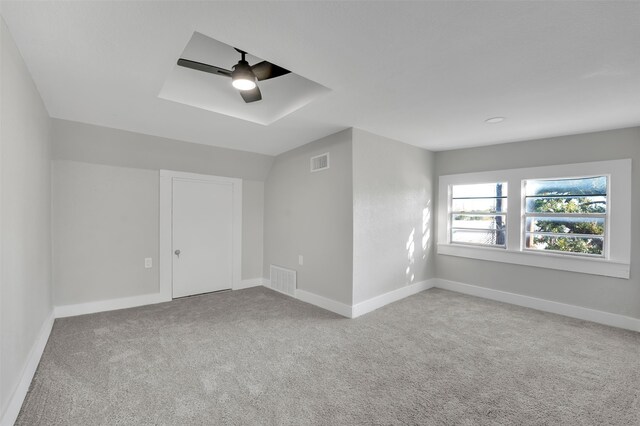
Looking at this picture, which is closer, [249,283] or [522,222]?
[522,222]

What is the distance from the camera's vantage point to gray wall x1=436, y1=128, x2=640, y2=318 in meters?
3.27

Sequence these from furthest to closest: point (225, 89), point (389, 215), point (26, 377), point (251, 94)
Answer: point (389, 215), point (225, 89), point (251, 94), point (26, 377)

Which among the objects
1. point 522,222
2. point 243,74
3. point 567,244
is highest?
point 243,74

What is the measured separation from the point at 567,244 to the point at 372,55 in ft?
12.4

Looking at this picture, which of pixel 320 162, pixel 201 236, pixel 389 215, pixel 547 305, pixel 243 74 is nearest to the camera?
pixel 243 74

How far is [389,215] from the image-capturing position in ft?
13.3

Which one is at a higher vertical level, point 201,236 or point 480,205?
point 480,205

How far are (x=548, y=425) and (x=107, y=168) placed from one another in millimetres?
5028

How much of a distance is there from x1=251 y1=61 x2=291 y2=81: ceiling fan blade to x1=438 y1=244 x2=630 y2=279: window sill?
12.9 ft

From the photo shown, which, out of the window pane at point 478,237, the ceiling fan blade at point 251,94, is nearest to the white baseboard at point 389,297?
the window pane at point 478,237

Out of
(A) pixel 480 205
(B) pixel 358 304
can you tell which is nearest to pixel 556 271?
(A) pixel 480 205

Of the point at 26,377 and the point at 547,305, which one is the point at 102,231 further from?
the point at 547,305

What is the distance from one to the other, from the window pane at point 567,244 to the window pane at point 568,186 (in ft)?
1.96

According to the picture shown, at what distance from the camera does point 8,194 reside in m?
1.71
